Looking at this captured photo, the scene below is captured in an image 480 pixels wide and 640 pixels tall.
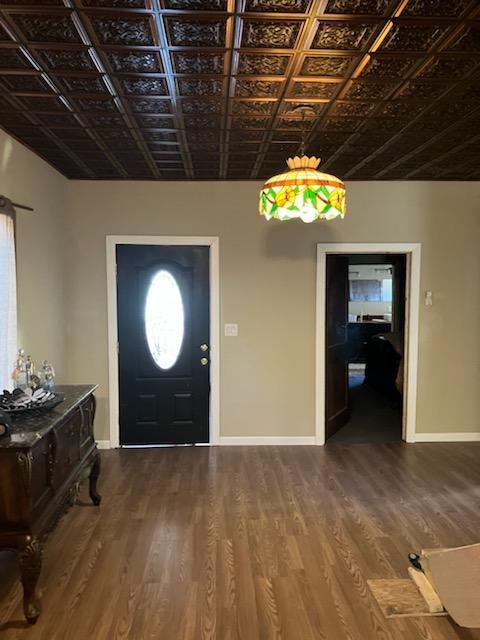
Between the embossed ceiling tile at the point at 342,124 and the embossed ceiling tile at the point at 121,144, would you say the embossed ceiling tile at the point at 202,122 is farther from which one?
the embossed ceiling tile at the point at 342,124

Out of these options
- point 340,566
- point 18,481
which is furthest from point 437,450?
point 18,481

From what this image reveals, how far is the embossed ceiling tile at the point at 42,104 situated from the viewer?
2611mm

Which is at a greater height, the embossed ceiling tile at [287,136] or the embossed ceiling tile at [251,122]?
the embossed ceiling tile at [287,136]

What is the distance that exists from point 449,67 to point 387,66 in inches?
12.0

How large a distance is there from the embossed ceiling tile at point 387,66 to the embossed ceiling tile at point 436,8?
0.32 metres

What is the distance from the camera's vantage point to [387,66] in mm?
2232

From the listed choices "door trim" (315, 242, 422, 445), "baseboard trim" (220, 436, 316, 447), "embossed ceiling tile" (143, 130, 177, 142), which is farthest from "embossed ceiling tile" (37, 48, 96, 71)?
"baseboard trim" (220, 436, 316, 447)

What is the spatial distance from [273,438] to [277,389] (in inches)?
20.1

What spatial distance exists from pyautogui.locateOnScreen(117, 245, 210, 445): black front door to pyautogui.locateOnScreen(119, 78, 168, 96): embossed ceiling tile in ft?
6.87

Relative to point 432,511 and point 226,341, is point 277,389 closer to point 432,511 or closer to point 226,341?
point 226,341

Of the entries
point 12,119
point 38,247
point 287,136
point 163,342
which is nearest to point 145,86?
point 12,119

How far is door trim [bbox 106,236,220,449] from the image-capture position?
452cm

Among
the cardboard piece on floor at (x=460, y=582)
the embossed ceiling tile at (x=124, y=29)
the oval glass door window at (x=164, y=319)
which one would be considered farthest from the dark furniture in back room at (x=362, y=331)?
the embossed ceiling tile at (x=124, y=29)

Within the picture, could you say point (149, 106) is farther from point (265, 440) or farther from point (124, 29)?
point (265, 440)
